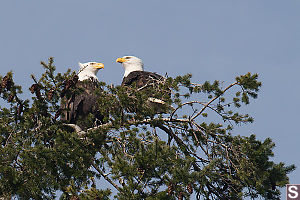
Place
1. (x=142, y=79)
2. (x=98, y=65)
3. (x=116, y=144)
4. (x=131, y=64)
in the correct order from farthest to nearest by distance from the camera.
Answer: (x=131, y=64)
(x=98, y=65)
(x=142, y=79)
(x=116, y=144)

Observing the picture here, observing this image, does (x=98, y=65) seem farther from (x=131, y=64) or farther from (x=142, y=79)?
(x=142, y=79)

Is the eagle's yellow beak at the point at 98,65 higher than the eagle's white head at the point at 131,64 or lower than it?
lower

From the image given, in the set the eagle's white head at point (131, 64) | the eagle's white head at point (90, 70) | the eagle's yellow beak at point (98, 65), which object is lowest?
the eagle's white head at point (90, 70)

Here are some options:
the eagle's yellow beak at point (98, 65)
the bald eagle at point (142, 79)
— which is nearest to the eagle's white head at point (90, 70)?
the eagle's yellow beak at point (98, 65)

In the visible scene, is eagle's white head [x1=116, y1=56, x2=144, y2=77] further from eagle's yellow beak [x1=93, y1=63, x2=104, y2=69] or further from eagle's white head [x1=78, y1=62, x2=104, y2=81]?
eagle's white head [x1=78, y1=62, x2=104, y2=81]

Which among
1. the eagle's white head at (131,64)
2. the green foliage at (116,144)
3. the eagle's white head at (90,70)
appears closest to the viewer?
the green foliage at (116,144)

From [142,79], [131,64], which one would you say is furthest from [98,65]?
[142,79]

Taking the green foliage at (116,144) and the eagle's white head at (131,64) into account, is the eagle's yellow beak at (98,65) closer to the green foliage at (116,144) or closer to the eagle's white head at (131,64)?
the eagle's white head at (131,64)

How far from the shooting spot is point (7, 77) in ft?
22.7

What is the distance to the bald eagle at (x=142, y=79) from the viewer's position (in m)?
7.63

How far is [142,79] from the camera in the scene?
34.6 ft

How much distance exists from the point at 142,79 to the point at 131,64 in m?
1.55

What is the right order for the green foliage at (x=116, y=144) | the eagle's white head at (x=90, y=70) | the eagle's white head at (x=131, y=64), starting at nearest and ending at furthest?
the green foliage at (x=116, y=144) < the eagle's white head at (x=90, y=70) < the eagle's white head at (x=131, y=64)

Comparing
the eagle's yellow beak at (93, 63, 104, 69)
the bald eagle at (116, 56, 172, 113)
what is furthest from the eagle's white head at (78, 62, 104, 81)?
the bald eagle at (116, 56, 172, 113)
